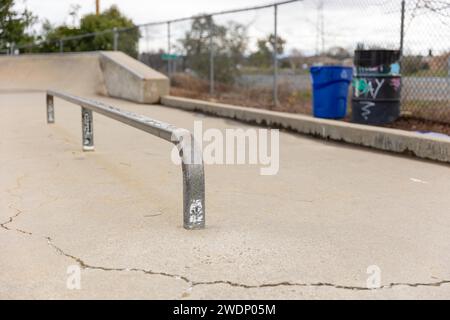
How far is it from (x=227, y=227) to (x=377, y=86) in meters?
5.44

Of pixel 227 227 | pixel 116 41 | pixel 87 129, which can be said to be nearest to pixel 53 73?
pixel 116 41

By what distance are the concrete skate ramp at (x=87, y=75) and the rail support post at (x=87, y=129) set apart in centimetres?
700

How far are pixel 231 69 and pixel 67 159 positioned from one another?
8.33 meters

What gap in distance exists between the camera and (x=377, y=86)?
874 cm

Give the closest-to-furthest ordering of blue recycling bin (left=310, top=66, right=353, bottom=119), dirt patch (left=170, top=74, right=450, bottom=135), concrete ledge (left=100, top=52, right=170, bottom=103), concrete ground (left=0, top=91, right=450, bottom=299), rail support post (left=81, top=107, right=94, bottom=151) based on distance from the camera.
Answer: concrete ground (left=0, top=91, right=450, bottom=299) → rail support post (left=81, top=107, right=94, bottom=151) → dirt patch (left=170, top=74, right=450, bottom=135) → blue recycling bin (left=310, top=66, right=353, bottom=119) → concrete ledge (left=100, top=52, right=170, bottom=103)

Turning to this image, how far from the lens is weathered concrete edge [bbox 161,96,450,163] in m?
6.64

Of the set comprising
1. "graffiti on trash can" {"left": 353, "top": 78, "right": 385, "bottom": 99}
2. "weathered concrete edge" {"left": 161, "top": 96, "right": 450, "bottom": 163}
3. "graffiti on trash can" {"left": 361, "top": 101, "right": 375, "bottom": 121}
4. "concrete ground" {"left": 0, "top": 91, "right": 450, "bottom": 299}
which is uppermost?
"graffiti on trash can" {"left": 353, "top": 78, "right": 385, "bottom": 99}

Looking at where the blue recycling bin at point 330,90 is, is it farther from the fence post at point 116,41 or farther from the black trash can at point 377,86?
the fence post at point 116,41

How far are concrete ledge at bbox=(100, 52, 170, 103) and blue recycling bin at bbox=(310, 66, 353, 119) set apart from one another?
5.33m

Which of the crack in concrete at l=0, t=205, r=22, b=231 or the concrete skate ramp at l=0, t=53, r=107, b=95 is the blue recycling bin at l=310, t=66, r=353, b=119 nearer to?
the crack in concrete at l=0, t=205, r=22, b=231

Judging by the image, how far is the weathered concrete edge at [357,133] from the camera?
6645 millimetres

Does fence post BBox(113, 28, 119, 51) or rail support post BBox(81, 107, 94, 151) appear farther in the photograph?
fence post BBox(113, 28, 119, 51)

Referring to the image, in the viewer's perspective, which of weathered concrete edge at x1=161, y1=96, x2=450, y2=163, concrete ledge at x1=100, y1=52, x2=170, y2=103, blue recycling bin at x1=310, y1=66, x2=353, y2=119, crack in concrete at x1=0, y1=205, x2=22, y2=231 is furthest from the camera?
concrete ledge at x1=100, y1=52, x2=170, y2=103

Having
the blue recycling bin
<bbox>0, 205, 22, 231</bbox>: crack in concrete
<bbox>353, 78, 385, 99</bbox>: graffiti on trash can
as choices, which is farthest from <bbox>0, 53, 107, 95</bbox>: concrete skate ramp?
<bbox>0, 205, 22, 231</bbox>: crack in concrete
